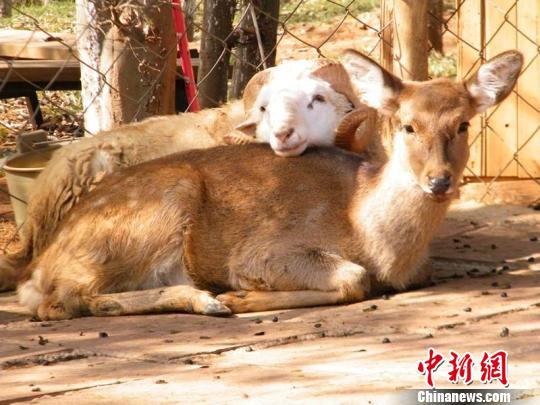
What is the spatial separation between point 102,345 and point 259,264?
137 cm

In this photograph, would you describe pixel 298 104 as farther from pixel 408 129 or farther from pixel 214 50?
pixel 214 50

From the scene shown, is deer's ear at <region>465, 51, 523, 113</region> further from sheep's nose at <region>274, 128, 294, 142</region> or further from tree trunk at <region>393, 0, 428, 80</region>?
tree trunk at <region>393, 0, 428, 80</region>

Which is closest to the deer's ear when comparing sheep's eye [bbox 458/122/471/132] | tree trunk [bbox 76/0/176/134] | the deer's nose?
sheep's eye [bbox 458/122/471/132]

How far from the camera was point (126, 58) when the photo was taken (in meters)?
8.02

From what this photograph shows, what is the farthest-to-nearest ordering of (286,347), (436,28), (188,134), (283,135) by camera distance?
(436,28) < (188,134) < (283,135) < (286,347)

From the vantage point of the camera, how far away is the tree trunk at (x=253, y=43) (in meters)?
9.65

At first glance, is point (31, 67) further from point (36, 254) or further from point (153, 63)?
point (36, 254)

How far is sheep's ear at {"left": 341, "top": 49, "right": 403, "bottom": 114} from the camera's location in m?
6.65

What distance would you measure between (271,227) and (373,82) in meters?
0.98

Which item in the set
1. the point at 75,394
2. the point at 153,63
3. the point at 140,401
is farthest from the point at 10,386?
the point at 153,63

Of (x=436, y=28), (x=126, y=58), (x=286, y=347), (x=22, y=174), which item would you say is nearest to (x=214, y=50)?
(x=126, y=58)

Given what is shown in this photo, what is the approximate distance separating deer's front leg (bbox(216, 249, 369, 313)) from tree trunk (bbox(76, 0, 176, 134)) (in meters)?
1.94

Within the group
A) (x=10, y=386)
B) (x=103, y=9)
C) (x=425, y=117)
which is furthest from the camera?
(x=103, y=9)

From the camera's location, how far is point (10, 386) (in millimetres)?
4824
